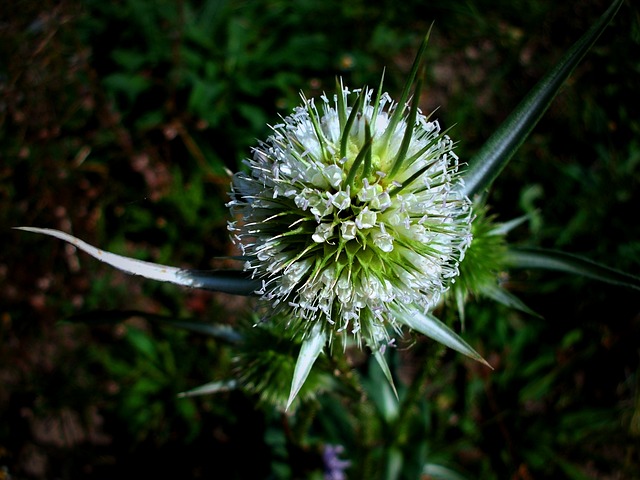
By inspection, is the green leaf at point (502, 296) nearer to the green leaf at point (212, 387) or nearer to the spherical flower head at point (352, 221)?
the spherical flower head at point (352, 221)

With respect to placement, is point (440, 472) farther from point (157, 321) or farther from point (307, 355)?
point (157, 321)

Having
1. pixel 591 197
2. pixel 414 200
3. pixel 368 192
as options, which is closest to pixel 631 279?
pixel 414 200

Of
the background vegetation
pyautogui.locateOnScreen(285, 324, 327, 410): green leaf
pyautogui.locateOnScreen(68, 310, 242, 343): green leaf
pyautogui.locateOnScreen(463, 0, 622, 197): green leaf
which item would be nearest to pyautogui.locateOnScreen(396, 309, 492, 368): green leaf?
pyautogui.locateOnScreen(285, 324, 327, 410): green leaf

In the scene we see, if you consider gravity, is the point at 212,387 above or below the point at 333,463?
above

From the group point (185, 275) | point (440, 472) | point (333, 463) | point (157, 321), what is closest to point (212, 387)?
point (157, 321)

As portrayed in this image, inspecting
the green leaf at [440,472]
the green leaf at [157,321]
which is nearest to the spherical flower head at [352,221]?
the green leaf at [157,321]

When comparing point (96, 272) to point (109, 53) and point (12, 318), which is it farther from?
point (109, 53)
